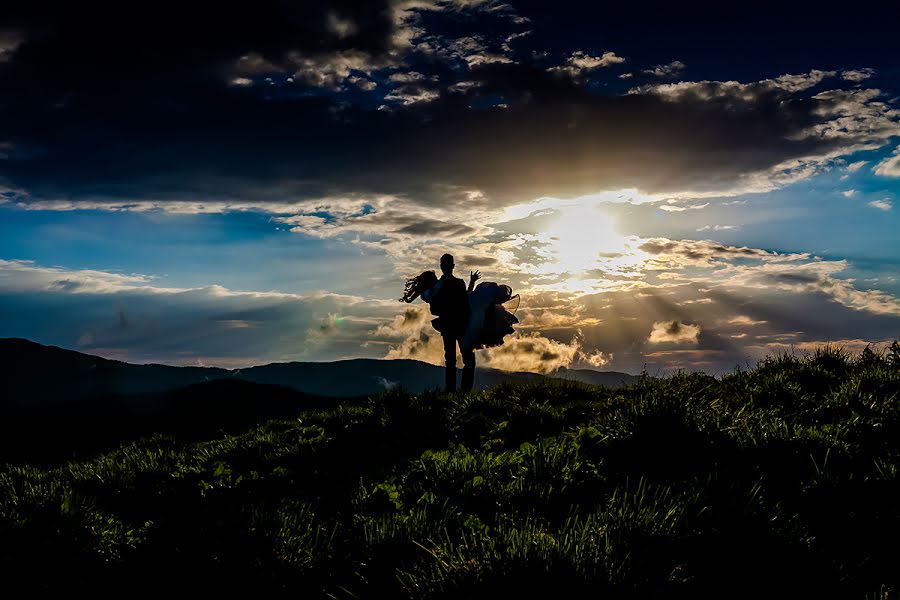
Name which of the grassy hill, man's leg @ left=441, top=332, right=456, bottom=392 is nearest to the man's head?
man's leg @ left=441, top=332, right=456, bottom=392

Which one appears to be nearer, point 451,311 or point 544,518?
point 544,518

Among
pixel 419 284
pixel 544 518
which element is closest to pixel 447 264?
pixel 419 284

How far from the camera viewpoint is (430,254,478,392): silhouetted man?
54.5 feet

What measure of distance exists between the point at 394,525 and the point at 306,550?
27.4 inches

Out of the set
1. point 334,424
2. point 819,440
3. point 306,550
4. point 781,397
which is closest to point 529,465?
point 306,550

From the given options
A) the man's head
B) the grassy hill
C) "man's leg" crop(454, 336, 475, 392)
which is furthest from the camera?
"man's leg" crop(454, 336, 475, 392)

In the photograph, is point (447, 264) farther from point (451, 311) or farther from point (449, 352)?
point (449, 352)

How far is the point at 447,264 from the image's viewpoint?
16.6 meters

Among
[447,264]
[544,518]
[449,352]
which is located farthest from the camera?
[449,352]

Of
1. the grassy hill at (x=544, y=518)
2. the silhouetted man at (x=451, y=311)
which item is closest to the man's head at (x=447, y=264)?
the silhouetted man at (x=451, y=311)

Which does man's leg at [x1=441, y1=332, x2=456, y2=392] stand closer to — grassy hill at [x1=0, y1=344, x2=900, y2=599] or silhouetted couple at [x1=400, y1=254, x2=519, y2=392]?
silhouetted couple at [x1=400, y1=254, x2=519, y2=392]

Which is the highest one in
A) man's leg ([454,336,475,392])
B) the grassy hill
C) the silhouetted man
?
the silhouetted man

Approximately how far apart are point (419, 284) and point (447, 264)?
1.30 meters

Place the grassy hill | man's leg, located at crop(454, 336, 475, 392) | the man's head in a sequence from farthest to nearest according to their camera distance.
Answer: man's leg, located at crop(454, 336, 475, 392) < the man's head < the grassy hill
